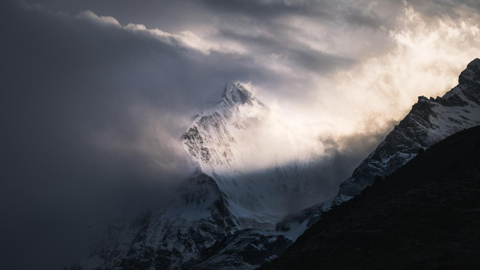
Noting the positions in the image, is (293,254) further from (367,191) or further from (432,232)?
(367,191)

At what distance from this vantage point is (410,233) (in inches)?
3885

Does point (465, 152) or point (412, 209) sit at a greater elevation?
point (465, 152)

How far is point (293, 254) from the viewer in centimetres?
9994

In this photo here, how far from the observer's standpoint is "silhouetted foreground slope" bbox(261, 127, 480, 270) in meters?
88.6

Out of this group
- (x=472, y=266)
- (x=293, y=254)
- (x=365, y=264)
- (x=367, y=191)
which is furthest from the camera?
(x=367, y=191)

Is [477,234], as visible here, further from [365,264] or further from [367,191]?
[367,191]

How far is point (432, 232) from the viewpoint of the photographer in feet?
319

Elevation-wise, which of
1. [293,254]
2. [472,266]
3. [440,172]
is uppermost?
[440,172]

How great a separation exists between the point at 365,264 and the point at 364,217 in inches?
703

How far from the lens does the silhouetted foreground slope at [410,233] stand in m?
88.6

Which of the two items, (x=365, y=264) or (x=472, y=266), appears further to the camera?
(x=365, y=264)

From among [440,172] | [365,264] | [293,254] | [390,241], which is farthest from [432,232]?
[440,172]

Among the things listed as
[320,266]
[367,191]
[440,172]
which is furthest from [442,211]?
[367,191]

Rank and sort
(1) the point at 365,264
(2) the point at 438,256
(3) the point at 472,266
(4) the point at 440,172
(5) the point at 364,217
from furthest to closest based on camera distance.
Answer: (4) the point at 440,172
(5) the point at 364,217
(1) the point at 365,264
(2) the point at 438,256
(3) the point at 472,266
